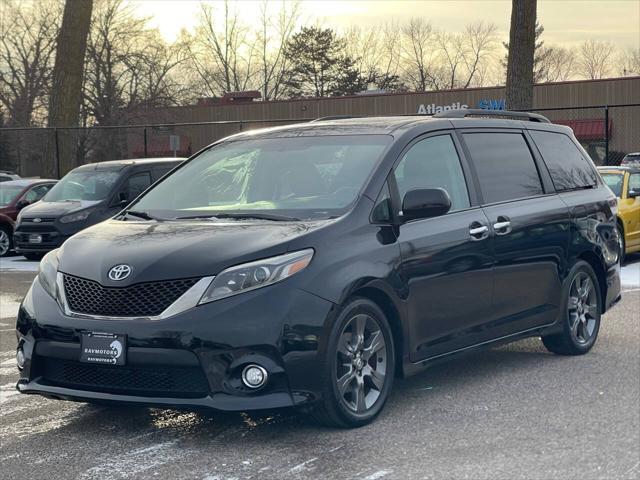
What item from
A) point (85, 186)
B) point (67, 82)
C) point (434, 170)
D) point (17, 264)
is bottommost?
point (17, 264)

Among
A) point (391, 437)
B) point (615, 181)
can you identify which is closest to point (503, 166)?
point (391, 437)

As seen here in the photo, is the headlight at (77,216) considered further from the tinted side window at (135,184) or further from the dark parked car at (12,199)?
the dark parked car at (12,199)

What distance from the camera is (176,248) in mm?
5316

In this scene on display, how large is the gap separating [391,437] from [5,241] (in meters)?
15.5

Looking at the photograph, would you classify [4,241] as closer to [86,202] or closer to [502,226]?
[86,202]

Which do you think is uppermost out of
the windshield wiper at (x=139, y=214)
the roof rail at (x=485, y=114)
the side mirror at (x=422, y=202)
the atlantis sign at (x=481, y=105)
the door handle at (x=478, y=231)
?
the atlantis sign at (x=481, y=105)

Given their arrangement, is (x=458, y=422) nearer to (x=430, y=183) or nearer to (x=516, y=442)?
(x=516, y=442)

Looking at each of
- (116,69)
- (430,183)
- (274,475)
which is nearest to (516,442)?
(274,475)

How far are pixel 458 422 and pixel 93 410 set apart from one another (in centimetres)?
218

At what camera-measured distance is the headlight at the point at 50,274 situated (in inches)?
219

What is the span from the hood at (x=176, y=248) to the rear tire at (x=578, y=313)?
111 inches

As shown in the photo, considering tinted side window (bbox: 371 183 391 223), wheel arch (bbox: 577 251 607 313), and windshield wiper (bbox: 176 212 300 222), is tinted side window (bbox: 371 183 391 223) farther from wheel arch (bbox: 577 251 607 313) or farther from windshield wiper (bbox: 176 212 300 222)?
wheel arch (bbox: 577 251 607 313)

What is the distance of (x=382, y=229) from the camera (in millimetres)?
5859

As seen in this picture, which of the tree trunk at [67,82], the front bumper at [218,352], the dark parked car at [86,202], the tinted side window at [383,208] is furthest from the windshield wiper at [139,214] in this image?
the tree trunk at [67,82]
